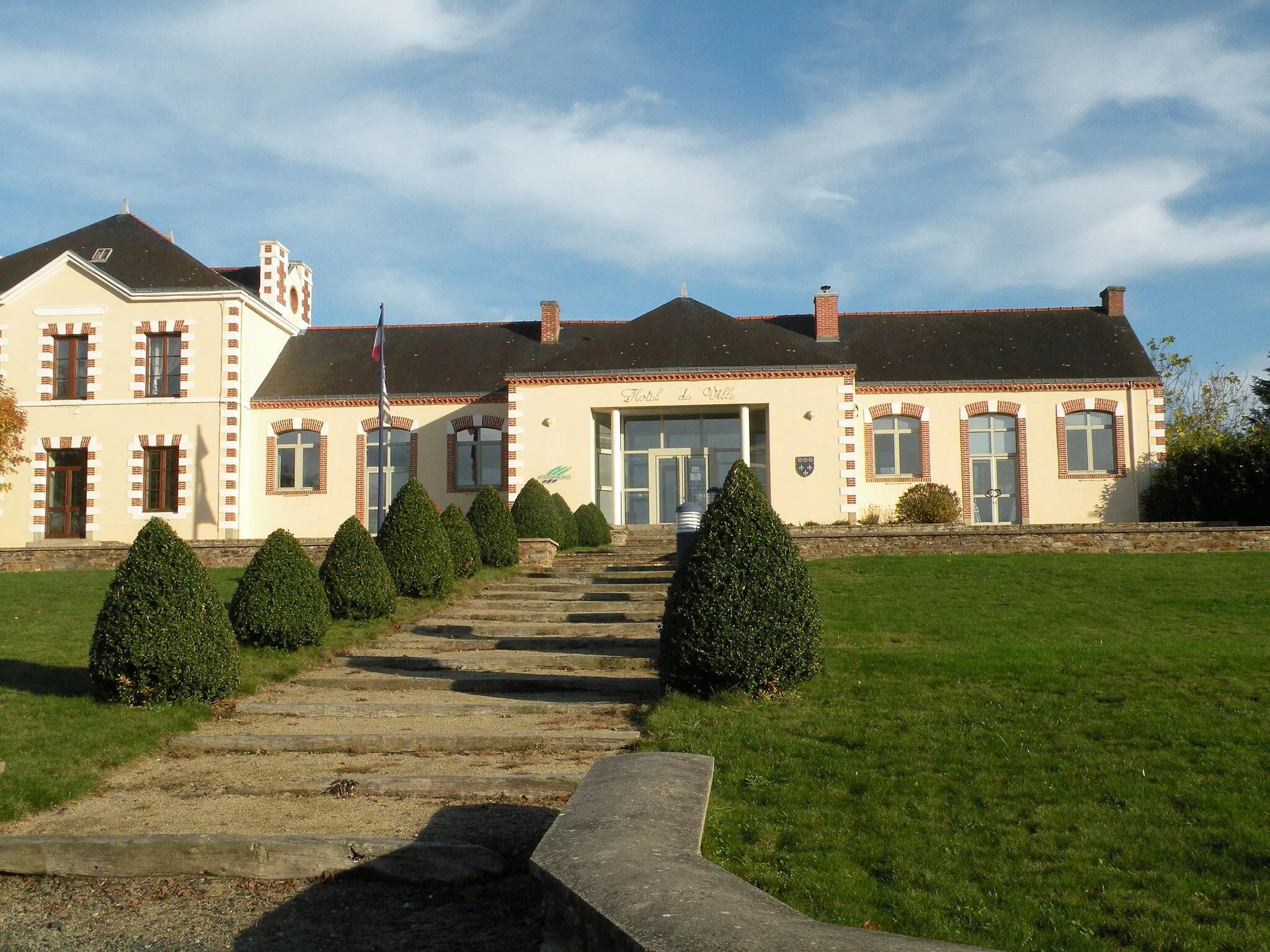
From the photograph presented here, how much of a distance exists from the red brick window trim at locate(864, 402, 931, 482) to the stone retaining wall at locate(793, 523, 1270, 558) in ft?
24.4

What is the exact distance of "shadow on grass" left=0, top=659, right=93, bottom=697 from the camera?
951cm

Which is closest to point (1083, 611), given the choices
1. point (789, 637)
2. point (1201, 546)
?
point (789, 637)

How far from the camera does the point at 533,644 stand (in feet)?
39.9

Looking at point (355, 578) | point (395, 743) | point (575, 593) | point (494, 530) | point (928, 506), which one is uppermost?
point (928, 506)

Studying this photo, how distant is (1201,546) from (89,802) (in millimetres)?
17315

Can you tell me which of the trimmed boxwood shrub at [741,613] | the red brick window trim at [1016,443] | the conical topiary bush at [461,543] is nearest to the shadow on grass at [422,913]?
the trimmed boxwood shrub at [741,613]

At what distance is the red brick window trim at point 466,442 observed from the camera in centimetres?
2705

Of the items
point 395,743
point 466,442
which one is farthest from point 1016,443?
point 395,743

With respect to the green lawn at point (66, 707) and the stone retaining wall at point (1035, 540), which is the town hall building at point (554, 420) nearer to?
the stone retaining wall at point (1035, 540)

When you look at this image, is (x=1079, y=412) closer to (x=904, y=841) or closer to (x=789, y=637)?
(x=789, y=637)

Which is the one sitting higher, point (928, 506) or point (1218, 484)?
point (1218, 484)

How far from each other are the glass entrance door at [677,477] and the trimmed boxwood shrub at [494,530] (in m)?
7.98

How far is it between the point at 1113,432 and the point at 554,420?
13.4 metres

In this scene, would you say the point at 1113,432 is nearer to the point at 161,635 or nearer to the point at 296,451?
the point at 296,451
